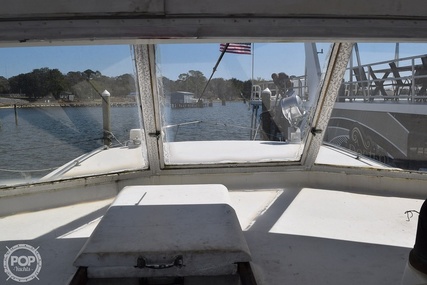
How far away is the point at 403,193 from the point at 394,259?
1.42 m

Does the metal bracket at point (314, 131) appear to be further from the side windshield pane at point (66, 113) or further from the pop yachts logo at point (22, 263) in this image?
the pop yachts logo at point (22, 263)

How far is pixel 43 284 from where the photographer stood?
1740 mm

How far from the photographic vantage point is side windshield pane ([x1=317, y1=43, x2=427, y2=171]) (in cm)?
313

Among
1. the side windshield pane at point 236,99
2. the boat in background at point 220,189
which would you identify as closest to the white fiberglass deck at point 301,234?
the boat in background at point 220,189

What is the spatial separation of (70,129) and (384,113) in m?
3.04

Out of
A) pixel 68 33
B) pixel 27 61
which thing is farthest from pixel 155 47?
pixel 68 33

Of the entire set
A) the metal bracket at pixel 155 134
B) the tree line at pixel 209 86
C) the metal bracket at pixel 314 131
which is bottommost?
the metal bracket at pixel 314 131

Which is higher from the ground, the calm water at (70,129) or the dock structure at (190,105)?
the dock structure at (190,105)

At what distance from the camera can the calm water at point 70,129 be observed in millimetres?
2693

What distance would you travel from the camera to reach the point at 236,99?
3117 mm

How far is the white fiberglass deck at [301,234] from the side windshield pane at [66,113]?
42 cm

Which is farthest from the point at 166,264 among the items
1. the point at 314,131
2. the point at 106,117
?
the point at 314,131

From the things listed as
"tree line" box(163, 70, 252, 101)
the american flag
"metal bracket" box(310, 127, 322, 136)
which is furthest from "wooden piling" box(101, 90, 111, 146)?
"metal bracket" box(310, 127, 322, 136)

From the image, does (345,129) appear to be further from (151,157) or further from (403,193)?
(151,157)
